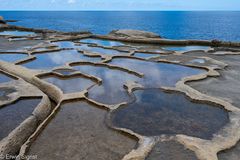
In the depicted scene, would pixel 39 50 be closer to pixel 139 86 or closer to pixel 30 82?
pixel 30 82

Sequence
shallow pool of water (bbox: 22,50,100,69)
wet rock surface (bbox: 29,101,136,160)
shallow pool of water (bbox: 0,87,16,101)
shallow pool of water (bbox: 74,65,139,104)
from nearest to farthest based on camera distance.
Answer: wet rock surface (bbox: 29,101,136,160) < shallow pool of water (bbox: 0,87,16,101) < shallow pool of water (bbox: 74,65,139,104) < shallow pool of water (bbox: 22,50,100,69)

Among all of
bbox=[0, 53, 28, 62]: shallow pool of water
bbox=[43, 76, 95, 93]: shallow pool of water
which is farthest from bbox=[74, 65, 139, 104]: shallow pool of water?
bbox=[0, 53, 28, 62]: shallow pool of water

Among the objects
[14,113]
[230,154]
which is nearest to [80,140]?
[14,113]

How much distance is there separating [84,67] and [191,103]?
5.70 meters

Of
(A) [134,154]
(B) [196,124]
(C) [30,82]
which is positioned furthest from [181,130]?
(C) [30,82]

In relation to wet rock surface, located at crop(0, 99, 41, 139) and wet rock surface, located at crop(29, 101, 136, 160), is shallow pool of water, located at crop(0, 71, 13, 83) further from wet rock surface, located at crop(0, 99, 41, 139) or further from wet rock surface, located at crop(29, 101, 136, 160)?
wet rock surface, located at crop(29, 101, 136, 160)

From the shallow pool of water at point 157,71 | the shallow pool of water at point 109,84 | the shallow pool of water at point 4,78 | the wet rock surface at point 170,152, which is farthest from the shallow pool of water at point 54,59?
the wet rock surface at point 170,152

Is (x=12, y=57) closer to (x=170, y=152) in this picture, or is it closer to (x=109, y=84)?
(x=109, y=84)

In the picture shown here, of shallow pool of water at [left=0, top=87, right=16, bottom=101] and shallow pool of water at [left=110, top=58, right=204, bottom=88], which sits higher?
shallow pool of water at [left=0, top=87, right=16, bottom=101]

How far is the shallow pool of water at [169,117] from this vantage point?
231 inches

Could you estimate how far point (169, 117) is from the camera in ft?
21.5

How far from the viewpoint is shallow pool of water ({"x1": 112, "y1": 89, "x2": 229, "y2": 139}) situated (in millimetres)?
5859

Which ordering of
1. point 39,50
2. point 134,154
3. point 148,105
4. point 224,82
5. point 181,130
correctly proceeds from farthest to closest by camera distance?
point 39,50
point 224,82
point 148,105
point 181,130
point 134,154

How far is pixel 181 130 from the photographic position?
5848mm
